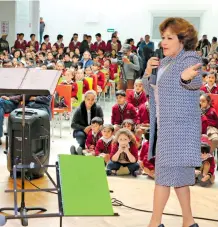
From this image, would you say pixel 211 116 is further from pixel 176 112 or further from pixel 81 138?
pixel 176 112

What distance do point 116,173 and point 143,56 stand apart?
942 cm

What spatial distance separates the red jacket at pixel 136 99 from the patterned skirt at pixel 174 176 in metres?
4.42

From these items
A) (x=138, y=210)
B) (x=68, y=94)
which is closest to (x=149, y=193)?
(x=138, y=210)

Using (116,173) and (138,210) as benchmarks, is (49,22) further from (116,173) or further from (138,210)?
(138,210)

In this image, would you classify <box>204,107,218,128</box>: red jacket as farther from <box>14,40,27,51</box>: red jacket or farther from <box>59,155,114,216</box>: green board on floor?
<box>14,40,27,51</box>: red jacket

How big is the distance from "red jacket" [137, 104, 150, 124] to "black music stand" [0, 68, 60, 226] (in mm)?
3193

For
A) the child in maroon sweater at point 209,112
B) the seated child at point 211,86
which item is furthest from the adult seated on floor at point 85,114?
the seated child at point 211,86

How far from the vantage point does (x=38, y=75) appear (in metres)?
3.89

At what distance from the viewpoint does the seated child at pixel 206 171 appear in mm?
5387

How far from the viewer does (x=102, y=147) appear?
19.9ft

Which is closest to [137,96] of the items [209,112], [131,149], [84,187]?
[209,112]

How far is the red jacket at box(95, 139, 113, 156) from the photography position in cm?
604

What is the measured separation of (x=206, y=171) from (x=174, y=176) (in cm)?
231

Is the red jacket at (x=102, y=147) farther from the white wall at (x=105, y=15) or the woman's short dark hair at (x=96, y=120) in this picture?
the white wall at (x=105, y=15)
